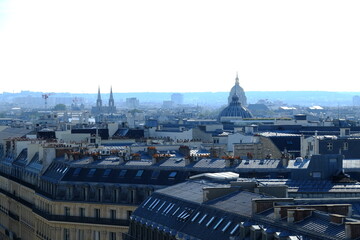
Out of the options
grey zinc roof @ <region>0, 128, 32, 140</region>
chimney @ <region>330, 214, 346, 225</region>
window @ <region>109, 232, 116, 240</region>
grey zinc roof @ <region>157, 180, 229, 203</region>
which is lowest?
window @ <region>109, 232, 116, 240</region>

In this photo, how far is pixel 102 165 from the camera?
67.4 metres

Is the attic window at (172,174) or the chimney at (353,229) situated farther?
the attic window at (172,174)

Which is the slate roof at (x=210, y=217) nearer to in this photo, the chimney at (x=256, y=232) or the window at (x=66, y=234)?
the chimney at (x=256, y=232)

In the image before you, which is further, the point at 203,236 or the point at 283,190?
the point at 283,190

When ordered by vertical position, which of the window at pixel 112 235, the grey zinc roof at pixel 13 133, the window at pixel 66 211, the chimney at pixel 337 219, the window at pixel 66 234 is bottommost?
the window at pixel 66 234

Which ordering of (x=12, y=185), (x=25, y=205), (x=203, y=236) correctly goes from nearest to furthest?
(x=203, y=236) < (x=25, y=205) < (x=12, y=185)

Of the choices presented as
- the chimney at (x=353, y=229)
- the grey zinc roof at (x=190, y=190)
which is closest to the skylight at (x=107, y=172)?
the grey zinc roof at (x=190, y=190)

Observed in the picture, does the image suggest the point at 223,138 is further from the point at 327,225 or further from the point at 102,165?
the point at 327,225

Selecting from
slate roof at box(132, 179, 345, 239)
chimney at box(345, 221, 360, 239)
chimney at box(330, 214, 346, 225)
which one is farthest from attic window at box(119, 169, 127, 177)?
chimney at box(345, 221, 360, 239)

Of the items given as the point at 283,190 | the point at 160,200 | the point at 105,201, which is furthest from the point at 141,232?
the point at 105,201

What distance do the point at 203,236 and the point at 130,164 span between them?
24.3 m

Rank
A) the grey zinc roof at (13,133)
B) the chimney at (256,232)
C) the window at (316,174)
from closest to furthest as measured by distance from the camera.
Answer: the chimney at (256,232) → the window at (316,174) → the grey zinc roof at (13,133)

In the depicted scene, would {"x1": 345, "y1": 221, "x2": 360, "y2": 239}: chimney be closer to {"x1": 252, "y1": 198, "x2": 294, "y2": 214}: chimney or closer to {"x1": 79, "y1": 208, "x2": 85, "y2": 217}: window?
{"x1": 252, "y1": 198, "x2": 294, "y2": 214}: chimney

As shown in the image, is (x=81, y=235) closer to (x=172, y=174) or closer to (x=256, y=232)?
(x=172, y=174)
